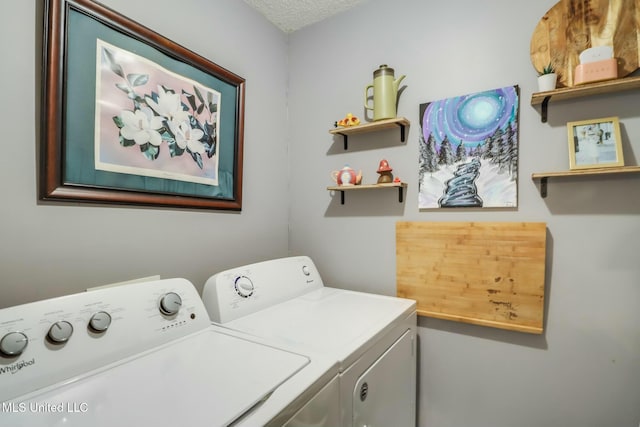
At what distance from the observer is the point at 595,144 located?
45.9 inches

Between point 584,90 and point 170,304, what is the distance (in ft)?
5.44

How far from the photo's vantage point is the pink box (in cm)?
111

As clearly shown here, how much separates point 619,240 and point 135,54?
1955 millimetres

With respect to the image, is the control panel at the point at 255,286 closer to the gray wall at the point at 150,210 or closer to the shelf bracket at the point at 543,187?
the gray wall at the point at 150,210

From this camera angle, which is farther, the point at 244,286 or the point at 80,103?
the point at 244,286

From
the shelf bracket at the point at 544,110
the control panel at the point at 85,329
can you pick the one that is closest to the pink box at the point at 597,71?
the shelf bracket at the point at 544,110

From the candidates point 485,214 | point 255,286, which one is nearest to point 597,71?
point 485,214

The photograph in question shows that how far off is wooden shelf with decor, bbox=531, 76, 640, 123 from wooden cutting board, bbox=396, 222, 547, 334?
19.8 inches

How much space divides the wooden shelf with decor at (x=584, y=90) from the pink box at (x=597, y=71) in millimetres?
18

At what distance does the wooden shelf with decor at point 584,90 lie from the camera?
1084mm

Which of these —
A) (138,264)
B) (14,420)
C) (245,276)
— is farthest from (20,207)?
(245,276)

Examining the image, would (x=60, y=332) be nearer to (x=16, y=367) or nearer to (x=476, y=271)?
(x=16, y=367)

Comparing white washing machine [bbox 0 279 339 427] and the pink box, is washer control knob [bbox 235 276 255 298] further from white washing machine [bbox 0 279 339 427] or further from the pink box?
the pink box

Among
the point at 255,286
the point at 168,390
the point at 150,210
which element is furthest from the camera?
the point at 255,286
